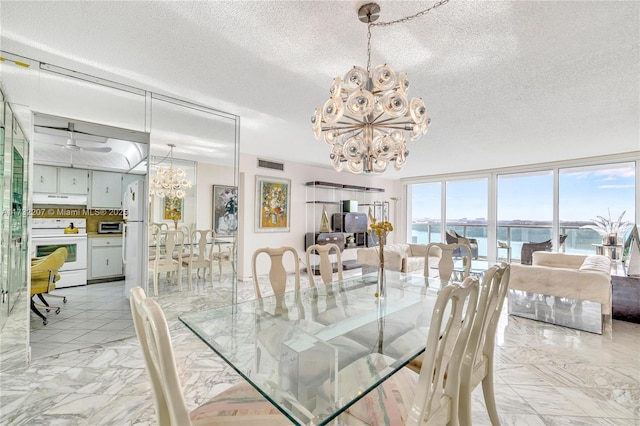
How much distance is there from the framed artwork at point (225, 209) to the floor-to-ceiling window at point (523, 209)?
6.16 meters

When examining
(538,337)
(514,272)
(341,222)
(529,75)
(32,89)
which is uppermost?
(529,75)

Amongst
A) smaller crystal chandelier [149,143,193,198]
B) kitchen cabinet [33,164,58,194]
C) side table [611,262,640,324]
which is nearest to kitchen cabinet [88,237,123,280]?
kitchen cabinet [33,164,58,194]

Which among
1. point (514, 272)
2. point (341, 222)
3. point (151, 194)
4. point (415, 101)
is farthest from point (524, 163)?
point (151, 194)

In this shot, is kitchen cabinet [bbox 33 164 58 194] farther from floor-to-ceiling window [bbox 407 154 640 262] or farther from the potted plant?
the potted plant

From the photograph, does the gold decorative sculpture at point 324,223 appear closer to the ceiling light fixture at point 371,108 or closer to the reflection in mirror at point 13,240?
the ceiling light fixture at point 371,108

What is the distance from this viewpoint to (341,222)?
7.20 metres

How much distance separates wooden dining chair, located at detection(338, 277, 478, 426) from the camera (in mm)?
957

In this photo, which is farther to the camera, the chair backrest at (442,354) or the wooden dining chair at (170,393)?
the chair backrest at (442,354)

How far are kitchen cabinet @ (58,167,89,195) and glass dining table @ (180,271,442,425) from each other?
2449mm

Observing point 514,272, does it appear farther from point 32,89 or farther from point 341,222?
point 32,89

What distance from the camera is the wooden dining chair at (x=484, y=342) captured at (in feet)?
4.19

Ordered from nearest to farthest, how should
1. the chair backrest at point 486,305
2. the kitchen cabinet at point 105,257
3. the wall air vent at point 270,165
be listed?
the chair backrest at point 486,305
the kitchen cabinet at point 105,257
the wall air vent at point 270,165

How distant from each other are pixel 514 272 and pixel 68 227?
5.30m

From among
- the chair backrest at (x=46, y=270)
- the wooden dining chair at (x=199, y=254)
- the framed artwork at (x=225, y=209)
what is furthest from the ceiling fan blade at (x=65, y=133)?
the wooden dining chair at (x=199, y=254)
